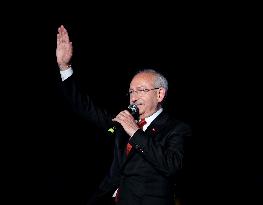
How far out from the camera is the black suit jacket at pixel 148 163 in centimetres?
155

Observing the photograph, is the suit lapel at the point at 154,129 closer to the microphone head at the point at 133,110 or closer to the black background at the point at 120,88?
the microphone head at the point at 133,110

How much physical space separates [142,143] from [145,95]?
0.38m

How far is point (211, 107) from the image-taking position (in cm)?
471

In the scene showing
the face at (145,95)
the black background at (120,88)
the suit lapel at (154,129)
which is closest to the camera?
the suit lapel at (154,129)

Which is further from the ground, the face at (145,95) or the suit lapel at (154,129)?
the face at (145,95)

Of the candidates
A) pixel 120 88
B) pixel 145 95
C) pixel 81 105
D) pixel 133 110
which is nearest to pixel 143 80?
pixel 145 95

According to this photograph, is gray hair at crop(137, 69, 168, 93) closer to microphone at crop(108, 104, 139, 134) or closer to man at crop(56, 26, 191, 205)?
man at crop(56, 26, 191, 205)

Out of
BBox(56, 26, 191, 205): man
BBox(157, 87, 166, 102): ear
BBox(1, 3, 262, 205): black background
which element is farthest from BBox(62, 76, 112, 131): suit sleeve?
BBox(1, 3, 262, 205): black background

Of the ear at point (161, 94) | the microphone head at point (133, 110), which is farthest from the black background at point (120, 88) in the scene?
the microphone head at point (133, 110)

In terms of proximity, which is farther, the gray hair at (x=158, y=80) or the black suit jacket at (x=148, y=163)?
the gray hair at (x=158, y=80)

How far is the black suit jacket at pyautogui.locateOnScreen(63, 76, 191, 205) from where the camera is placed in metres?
1.55

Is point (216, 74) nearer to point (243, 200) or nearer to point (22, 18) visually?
point (243, 200)

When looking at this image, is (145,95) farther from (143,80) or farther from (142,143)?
(142,143)

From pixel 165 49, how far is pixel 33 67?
1.73m
